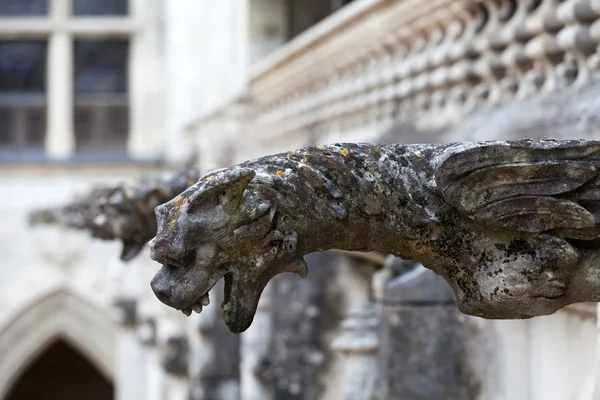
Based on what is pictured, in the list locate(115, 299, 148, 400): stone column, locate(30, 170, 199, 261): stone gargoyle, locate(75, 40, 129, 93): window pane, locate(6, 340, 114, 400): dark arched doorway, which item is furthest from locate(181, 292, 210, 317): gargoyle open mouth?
locate(6, 340, 114, 400): dark arched doorway

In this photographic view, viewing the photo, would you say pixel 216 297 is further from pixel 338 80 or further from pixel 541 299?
pixel 541 299

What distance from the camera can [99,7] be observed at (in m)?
14.2

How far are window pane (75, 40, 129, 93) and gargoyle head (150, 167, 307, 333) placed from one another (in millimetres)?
12637

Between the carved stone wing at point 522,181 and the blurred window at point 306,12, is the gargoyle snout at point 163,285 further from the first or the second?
the blurred window at point 306,12

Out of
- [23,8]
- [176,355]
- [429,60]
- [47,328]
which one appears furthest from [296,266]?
[23,8]

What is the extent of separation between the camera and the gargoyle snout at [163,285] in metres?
1.79

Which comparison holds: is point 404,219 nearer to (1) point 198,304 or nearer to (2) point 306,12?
(1) point 198,304

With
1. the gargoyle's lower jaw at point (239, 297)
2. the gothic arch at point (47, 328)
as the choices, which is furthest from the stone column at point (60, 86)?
the gargoyle's lower jaw at point (239, 297)

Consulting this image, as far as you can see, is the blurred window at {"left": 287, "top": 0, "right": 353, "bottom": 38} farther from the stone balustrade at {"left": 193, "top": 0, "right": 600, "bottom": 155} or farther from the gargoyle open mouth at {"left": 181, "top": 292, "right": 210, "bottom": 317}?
the gargoyle open mouth at {"left": 181, "top": 292, "right": 210, "bottom": 317}

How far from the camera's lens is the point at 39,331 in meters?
13.8

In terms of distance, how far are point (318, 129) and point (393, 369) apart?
2.13 m

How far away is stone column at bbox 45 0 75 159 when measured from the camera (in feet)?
45.4

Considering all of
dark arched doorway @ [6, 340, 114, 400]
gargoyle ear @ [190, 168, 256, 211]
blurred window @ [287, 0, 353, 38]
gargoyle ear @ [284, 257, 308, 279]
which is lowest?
dark arched doorway @ [6, 340, 114, 400]

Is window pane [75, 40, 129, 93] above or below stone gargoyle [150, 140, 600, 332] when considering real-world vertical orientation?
above
